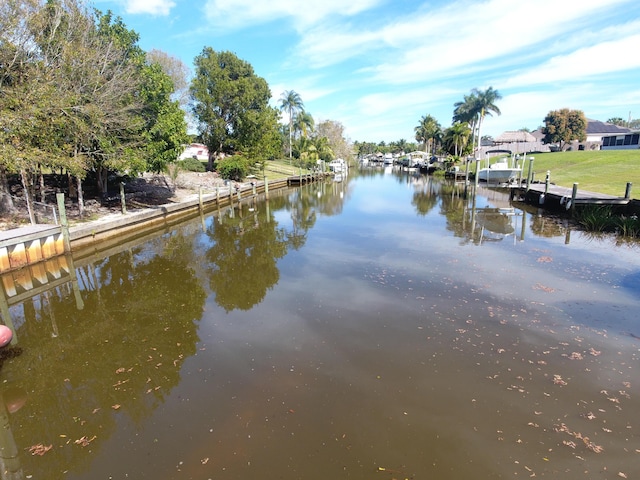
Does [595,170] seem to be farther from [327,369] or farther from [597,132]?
[597,132]

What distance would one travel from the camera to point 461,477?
4117 millimetres

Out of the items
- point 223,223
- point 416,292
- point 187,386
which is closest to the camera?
point 187,386

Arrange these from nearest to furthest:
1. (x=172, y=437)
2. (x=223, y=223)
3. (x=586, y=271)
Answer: (x=172, y=437) → (x=586, y=271) → (x=223, y=223)

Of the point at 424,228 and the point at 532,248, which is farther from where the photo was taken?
the point at 424,228

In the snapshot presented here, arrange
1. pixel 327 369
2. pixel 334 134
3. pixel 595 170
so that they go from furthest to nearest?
pixel 334 134 < pixel 595 170 < pixel 327 369

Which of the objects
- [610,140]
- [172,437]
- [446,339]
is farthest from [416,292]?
[610,140]

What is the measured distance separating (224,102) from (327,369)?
37.8m

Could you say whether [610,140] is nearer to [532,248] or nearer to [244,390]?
[532,248]

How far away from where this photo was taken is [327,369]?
6.18 m

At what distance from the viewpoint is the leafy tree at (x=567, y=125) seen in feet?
182

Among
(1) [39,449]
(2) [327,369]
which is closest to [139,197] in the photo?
(1) [39,449]

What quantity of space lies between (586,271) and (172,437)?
38.7 feet

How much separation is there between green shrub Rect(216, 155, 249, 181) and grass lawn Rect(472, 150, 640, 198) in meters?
28.2

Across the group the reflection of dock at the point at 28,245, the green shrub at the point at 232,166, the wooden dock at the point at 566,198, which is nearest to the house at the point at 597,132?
the wooden dock at the point at 566,198
